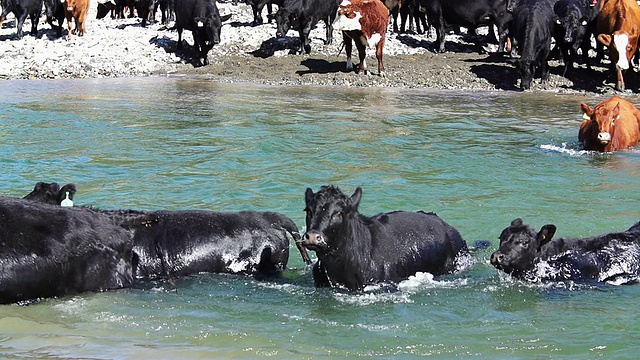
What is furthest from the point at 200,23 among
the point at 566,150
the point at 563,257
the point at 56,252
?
the point at 56,252

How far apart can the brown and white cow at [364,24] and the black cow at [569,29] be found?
3.99m

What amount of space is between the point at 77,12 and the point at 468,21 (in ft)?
35.3

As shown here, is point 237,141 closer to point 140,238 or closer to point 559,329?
point 140,238

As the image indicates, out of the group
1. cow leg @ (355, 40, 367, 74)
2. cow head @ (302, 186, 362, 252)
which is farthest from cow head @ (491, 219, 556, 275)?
cow leg @ (355, 40, 367, 74)

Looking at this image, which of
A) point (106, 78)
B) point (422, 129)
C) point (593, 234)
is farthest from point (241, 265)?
point (106, 78)

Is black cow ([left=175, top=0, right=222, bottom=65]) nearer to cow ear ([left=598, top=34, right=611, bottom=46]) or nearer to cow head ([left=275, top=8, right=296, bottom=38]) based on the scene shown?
cow head ([left=275, top=8, right=296, bottom=38])

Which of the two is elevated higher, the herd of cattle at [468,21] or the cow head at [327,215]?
the herd of cattle at [468,21]

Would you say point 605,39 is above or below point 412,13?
below

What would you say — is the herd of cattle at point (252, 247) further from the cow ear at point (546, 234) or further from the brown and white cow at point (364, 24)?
the brown and white cow at point (364, 24)

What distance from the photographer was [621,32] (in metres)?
21.5

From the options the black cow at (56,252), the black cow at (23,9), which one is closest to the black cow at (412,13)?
the black cow at (23,9)

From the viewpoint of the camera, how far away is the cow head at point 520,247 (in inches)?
301

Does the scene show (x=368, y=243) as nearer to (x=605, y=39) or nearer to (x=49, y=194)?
(x=49, y=194)

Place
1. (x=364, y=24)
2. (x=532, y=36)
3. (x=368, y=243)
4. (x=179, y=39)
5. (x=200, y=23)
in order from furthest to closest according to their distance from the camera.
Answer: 1. (x=179, y=39)
2. (x=200, y=23)
3. (x=364, y=24)
4. (x=532, y=36)
5. (x=368, y=243)
